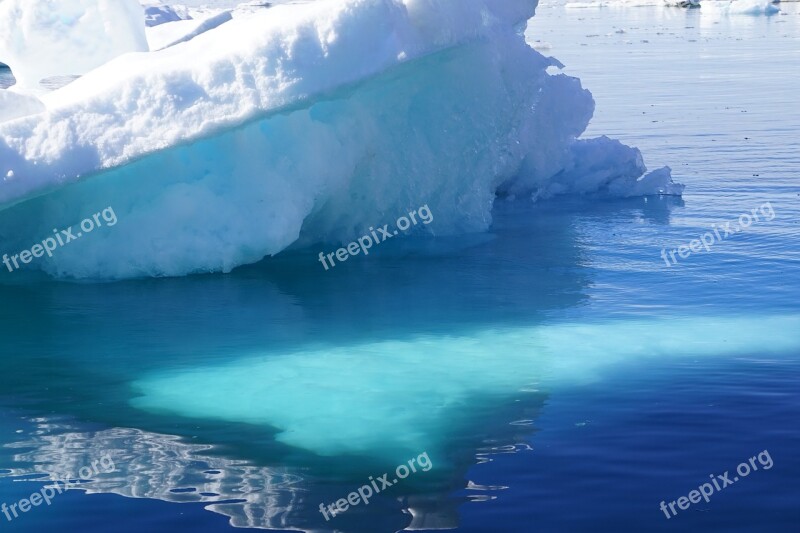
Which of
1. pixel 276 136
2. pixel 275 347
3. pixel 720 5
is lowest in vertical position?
pixel 275 347

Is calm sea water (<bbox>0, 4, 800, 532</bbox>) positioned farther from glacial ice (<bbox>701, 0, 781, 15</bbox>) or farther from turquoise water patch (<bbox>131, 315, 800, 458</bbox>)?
glacial ice (<bbox>701, 0, 781, 15</bbox>)

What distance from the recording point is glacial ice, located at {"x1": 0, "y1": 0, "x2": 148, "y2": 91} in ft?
49.7

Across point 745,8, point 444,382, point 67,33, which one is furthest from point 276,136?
point 745,8

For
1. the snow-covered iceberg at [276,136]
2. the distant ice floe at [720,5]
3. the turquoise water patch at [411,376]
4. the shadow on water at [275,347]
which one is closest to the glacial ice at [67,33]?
the snow-covered iceberg at [276,136]

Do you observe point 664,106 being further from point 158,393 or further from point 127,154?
point 158,393

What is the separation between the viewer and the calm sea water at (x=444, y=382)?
208 inches

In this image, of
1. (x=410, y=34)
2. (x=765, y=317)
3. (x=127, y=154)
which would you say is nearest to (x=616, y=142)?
(x=410, y=34)

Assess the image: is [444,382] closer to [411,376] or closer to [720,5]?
[411,376]

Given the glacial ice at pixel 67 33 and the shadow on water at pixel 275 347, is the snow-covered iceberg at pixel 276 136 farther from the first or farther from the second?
the glacial ice at pixel 67 33

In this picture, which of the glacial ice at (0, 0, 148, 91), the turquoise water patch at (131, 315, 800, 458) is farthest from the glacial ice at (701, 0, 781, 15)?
the turquoise water patch at (131, 315, 800, 458)

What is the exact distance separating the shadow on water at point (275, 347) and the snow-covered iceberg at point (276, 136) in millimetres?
392

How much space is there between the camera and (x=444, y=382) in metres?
7.16

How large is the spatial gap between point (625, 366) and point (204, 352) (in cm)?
293

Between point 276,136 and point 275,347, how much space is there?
290 centimetres
